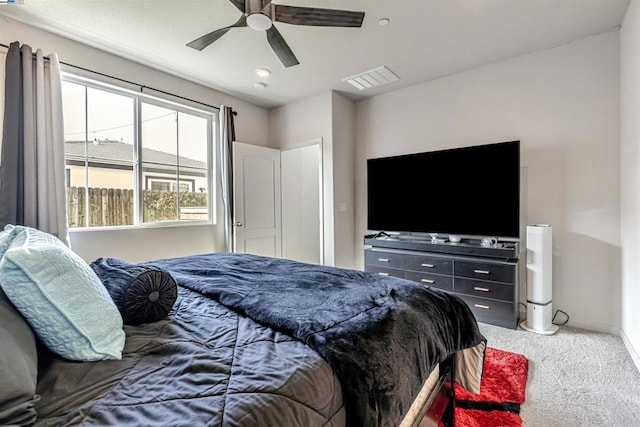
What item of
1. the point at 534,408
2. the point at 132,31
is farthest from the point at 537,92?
the point at 132,31

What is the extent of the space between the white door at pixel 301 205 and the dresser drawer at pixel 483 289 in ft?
6.63

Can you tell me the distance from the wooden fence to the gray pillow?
261 cm

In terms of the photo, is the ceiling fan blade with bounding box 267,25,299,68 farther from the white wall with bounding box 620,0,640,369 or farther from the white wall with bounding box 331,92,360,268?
the white wall with bounding box 620,0,640,369

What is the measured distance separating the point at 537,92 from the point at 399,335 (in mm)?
3135

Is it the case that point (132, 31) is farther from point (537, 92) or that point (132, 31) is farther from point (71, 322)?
point (537, 92)

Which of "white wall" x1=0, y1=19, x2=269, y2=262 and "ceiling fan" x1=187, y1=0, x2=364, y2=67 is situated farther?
"white wall" x1=0, y1=19, x2=269, y2=262

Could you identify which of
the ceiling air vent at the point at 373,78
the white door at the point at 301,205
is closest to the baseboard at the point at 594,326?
the white door at the point at 301,205

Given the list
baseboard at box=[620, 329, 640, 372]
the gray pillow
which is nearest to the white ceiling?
the gray pillow

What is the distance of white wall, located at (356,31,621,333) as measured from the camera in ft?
8.66

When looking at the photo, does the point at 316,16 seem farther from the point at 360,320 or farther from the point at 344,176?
the point at 344,176

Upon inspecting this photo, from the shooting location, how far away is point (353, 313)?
1.10 metres

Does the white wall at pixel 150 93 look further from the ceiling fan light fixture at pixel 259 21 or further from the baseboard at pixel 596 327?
the baseboard at pixel 596 327

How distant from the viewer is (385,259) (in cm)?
351

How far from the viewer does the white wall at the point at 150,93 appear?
103 inches
